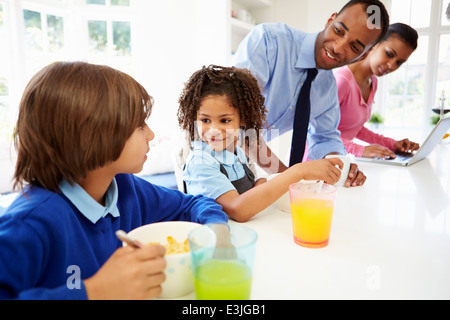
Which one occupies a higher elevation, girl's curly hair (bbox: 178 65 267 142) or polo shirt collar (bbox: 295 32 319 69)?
polo shirt collar (bbox: 295 32 319 69)

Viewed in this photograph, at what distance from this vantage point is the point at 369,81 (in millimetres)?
2137

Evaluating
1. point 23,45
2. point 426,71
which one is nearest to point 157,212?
point 23,45

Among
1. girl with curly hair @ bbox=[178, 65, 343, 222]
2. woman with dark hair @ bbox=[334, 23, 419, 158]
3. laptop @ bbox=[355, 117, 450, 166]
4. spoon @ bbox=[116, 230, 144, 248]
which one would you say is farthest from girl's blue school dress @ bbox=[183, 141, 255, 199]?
woman with dark hair @ bbox=[334, 23, 419, 158]

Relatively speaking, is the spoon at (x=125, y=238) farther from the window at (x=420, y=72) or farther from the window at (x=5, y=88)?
the window at (x=420, y=72)

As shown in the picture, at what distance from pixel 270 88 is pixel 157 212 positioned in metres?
0.92

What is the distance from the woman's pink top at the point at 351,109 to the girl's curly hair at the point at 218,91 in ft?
2.85

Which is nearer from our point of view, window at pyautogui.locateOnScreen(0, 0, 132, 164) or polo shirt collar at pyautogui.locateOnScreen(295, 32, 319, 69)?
polo shirt collar at pyautogui.locateOnScreen(295, 32, 319, 69)

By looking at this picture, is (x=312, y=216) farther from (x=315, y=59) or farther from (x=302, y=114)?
(x=315, y=59)

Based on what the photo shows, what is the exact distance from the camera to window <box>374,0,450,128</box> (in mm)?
4547

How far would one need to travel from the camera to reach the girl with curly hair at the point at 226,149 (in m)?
0.95

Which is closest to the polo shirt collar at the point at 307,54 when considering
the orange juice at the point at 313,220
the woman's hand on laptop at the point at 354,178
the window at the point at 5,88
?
the woman's hand on laptop at the point at 354,178

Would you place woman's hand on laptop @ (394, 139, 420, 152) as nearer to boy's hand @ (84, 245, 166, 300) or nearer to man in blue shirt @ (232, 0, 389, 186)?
man in blue shirt @ (232, 0, 389, 186)

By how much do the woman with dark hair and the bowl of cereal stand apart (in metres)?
1.50

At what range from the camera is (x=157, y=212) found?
92 cm
